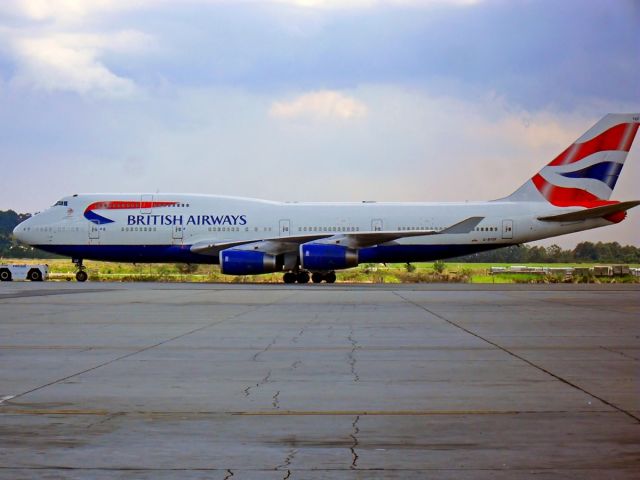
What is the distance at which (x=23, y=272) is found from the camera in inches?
1778

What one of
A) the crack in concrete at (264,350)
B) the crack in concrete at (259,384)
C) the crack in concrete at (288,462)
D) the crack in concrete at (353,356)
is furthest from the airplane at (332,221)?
the crack in concrete at (288,462)

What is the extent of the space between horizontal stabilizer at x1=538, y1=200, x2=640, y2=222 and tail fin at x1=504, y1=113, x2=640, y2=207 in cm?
139

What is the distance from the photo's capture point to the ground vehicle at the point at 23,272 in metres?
44.5

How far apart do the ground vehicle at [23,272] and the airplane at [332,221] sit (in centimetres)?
152

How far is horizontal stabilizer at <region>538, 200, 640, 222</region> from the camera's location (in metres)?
39.7

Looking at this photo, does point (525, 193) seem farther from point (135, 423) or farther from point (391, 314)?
point (135, 423)

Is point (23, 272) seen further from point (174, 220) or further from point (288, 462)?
point (288, 462)

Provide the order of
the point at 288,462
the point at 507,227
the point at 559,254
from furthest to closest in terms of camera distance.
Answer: the point at 559,254, the point at 507,227, the point at 288,462

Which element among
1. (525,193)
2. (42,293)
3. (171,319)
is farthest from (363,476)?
(525,193)

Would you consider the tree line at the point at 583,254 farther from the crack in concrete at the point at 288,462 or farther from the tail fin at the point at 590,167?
the crack in concrete at the point at 288,462

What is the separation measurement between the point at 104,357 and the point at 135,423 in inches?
196

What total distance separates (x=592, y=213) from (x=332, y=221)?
11.3 m

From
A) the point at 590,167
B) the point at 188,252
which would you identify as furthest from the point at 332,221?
the point at 590,167

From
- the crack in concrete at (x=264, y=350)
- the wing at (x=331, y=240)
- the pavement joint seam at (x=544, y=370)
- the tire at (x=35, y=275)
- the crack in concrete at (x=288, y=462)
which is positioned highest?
the wing at (x=331, y=240)
